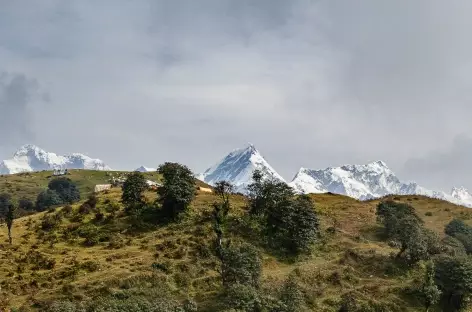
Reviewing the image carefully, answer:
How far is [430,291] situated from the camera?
6631cm

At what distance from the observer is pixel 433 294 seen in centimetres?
6638

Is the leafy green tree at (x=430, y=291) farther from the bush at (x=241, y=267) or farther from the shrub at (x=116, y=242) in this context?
the shrub at (x=116, y=242)

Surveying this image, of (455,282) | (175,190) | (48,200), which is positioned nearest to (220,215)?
(175,190)

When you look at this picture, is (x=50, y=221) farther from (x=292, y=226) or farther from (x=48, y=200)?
(x=48, y=200)

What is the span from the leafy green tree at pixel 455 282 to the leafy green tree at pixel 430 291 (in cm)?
194

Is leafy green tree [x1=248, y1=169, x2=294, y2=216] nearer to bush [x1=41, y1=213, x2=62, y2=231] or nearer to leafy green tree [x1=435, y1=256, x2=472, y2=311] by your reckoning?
leafy green tree [x1=435, y1=256, x2=472, y2=311]

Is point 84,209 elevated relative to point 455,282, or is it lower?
elevated

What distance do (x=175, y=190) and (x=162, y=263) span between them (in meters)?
20.5

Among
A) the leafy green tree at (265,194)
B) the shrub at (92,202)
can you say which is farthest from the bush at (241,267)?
the shrub at (92,202)

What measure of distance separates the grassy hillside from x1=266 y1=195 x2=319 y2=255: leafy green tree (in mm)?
2676

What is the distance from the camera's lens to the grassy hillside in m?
63.2

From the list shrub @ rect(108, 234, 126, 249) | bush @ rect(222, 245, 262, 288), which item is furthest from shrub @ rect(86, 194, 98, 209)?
bush @ rect(222, 245, 262, 288)

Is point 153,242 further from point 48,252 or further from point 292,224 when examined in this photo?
point 292,224

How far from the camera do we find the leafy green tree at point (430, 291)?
66.4 meters
